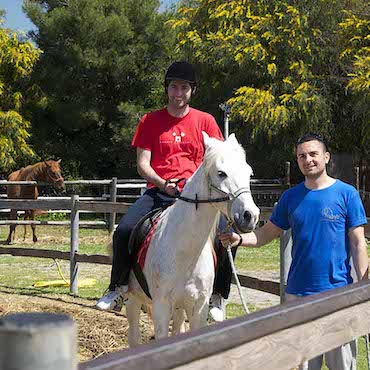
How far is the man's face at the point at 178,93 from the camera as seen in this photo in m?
5.07

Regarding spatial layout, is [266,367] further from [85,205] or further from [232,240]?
[85,205]

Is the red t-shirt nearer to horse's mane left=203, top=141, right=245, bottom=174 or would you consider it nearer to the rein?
the rein

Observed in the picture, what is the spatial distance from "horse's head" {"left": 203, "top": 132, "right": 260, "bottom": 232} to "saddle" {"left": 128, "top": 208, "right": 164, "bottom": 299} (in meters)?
0.78

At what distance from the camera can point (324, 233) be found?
12.5 ft

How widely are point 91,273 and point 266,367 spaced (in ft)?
32.8

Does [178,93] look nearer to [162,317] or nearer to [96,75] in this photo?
[162,317]

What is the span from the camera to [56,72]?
26406 millimetres

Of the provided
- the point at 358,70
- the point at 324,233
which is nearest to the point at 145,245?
the point at 324,233

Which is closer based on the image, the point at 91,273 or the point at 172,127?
the point at 172,127

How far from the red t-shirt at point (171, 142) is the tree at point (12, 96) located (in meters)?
17.9

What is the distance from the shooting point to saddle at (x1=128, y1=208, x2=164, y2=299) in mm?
4957

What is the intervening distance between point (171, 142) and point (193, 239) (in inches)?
33.4

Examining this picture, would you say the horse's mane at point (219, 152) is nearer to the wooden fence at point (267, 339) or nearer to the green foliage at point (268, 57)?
the wooden fence at point (267, 339)

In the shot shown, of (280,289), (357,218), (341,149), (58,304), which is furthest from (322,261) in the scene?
(341,149)
